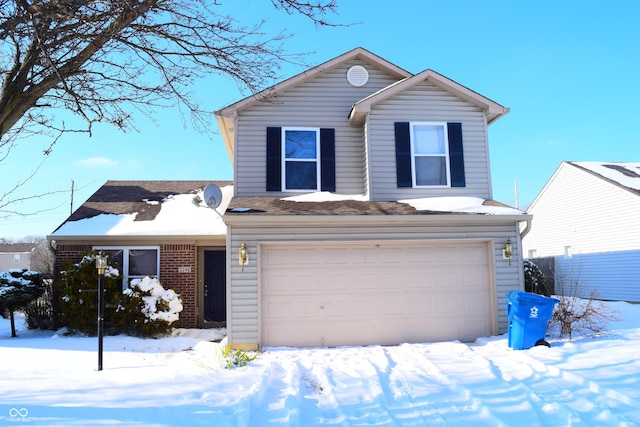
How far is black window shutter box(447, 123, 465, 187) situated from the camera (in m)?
10.2

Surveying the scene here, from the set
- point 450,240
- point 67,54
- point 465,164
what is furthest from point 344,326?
point 67,54

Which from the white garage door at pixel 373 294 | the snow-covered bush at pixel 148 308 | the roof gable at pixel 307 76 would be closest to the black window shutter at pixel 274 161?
the roof gable at pixel 307 76

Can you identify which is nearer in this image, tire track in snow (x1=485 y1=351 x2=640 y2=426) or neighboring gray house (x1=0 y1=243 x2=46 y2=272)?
tire track in snow (x1=485 y1=351 x2=640 y2=426)

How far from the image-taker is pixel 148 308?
34.1ft

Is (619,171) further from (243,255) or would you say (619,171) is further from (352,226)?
(243,255)

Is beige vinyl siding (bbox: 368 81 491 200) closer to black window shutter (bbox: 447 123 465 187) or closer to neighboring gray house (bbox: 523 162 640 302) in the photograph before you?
black window shutter (bbox: 447 123 465 187)

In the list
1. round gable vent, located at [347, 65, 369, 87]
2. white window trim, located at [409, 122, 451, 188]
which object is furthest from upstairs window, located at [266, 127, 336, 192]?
white window trim, located at [409, 122, 451, 188]

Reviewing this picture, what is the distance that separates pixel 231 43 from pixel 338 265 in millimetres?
4798

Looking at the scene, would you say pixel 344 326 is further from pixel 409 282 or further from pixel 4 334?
pixel 4 334

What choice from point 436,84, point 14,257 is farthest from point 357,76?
point 14,257

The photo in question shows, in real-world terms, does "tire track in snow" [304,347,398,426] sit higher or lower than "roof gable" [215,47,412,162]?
lower

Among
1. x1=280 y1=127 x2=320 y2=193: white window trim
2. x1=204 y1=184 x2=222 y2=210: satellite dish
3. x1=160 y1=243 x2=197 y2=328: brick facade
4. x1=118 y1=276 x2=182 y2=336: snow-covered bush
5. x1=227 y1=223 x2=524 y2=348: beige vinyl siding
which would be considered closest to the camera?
x1=227 y1=223 x2=524 y2=348: beige vinyl siding

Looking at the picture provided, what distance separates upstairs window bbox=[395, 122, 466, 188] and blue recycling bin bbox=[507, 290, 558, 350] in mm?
3121

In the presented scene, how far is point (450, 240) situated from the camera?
931 cm
